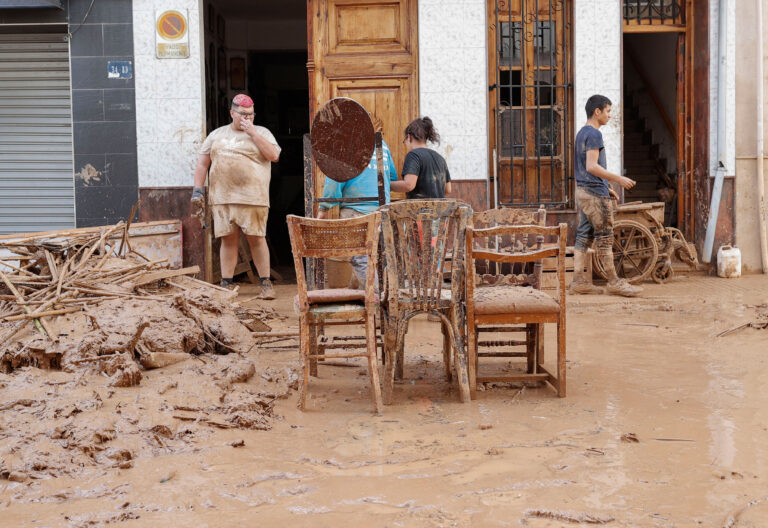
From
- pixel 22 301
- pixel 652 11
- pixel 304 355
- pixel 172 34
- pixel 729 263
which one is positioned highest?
pixel 652 11

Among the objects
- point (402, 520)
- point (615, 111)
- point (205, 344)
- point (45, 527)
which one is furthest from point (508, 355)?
point (615, 111)

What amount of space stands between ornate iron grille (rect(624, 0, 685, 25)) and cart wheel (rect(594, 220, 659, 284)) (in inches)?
107

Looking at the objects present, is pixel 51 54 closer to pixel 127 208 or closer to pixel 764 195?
pixel 127 208

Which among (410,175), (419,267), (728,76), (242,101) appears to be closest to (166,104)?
(242,101)

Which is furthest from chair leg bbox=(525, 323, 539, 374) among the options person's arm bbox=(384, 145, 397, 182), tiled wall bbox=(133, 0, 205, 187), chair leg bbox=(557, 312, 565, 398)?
tiled wall bbox=(133, 0, 205, 187)

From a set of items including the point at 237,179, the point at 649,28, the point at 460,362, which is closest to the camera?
the point at 460,362

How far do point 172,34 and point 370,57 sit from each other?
7.54 ft

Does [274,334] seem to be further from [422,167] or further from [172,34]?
[172,34]

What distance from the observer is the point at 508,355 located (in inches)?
199

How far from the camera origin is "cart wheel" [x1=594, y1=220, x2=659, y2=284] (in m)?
8.70

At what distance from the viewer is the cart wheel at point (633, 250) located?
870cm

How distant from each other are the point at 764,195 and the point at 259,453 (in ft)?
25.9

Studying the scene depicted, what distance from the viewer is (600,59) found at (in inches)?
364

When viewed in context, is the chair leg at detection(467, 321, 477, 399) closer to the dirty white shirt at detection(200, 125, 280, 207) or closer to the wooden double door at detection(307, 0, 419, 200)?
the dirty white shirt at detection(200, 125, 280, 207)
